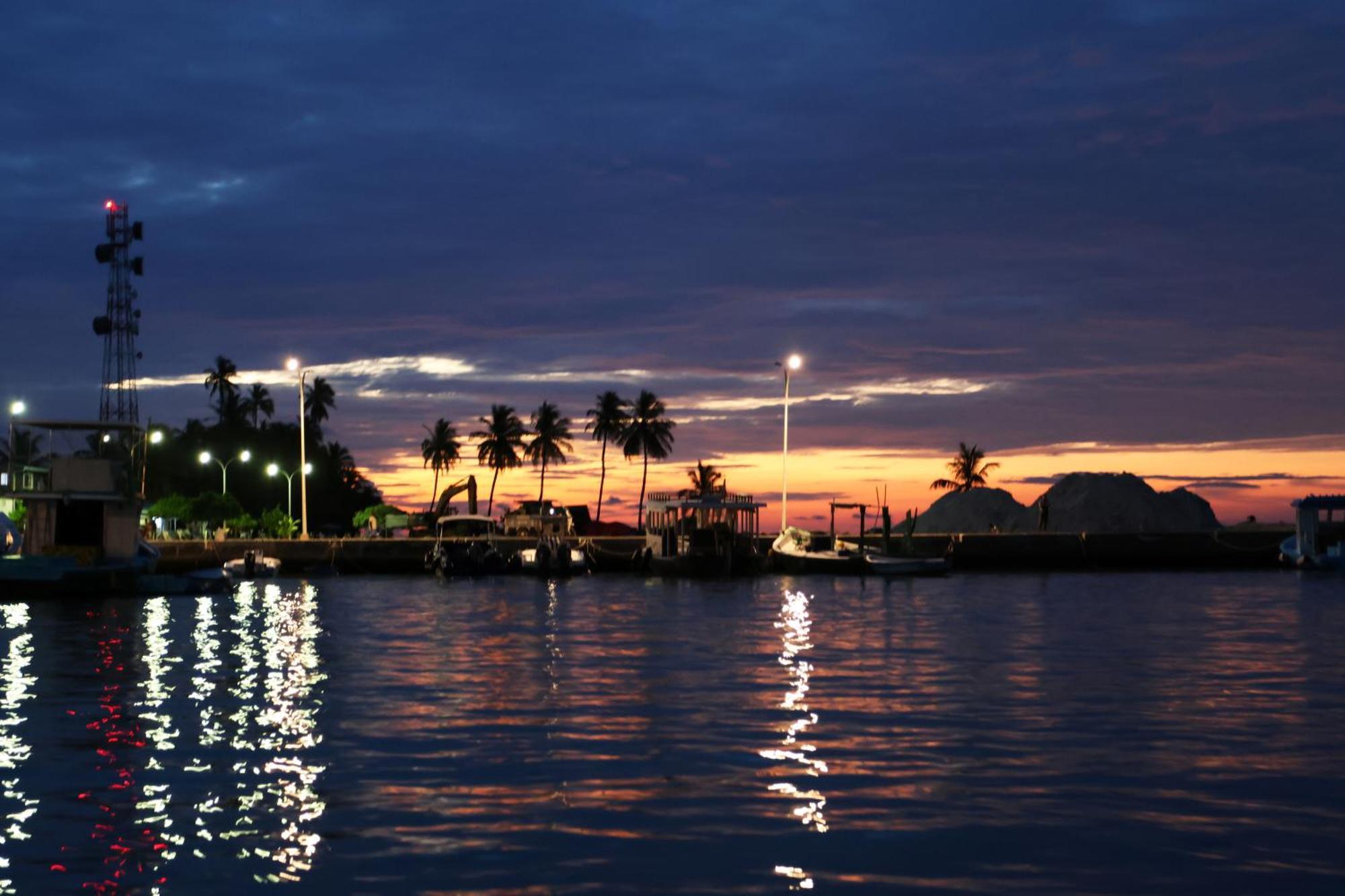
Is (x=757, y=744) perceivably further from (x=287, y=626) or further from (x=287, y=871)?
(x=287, y=626)

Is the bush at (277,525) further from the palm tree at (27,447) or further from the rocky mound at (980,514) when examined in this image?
the rocky mound at (980,514)

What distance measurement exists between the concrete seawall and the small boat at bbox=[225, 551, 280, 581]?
6.83 metres

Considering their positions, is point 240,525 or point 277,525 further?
point 277,525

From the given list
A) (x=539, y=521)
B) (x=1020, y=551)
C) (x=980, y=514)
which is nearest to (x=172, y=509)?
(x=539, y=521)

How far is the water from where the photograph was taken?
13281mm

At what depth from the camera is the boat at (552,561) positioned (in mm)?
95000

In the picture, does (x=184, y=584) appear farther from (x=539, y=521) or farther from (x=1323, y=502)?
(x=1323, y=502)

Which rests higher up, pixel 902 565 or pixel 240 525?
pixel 240 525

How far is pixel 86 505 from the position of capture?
6794 centimetres

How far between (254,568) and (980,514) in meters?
113

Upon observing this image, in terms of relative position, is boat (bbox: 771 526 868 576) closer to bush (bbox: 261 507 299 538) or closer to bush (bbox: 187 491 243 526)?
bush (bbox: 261 507 299 538)

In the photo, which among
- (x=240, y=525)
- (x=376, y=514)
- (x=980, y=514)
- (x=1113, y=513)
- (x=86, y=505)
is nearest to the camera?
(x=86, y=505)

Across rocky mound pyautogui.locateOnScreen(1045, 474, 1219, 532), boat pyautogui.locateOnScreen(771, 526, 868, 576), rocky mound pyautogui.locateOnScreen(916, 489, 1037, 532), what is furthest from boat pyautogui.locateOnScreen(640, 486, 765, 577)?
rocky mound pyautogui.locateOnScreen(1045, 474, 1219, 532)

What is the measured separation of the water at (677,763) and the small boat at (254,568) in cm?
5395
